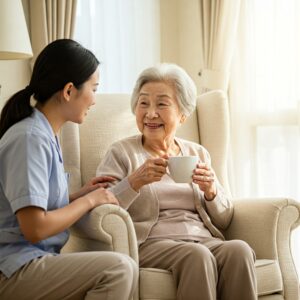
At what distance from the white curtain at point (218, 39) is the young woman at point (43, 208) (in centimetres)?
189

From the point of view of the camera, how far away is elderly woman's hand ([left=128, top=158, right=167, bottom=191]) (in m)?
2.21

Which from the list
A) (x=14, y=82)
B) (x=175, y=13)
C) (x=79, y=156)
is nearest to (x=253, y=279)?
(x=79, y=156)

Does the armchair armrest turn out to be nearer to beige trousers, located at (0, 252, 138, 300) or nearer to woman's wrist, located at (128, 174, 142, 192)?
woman's wrist, located at (128, 174, 142, 192)

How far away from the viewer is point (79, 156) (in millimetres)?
2773

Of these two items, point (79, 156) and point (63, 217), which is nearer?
point (63, 217)

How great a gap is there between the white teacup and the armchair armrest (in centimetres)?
49

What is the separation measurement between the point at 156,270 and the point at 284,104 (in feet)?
5.92

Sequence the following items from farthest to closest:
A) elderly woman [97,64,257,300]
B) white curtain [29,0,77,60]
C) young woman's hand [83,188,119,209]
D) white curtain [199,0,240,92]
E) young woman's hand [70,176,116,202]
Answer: white curtain [199,0,240,92] < white curtain [29,0,77,60] < young woman's hand [70,176,116,202] < elderly woman [97,64,257,300] < young woman's hand [83,188,119,209]

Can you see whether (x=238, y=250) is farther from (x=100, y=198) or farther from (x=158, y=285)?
(x=100, y=198)

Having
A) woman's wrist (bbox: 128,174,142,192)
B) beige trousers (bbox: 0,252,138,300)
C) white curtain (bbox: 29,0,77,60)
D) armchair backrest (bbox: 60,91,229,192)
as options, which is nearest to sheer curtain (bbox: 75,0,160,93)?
white curtain (bbox: 29,0,77,60)

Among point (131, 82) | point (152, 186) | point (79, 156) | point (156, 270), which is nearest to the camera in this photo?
point (156, 270)

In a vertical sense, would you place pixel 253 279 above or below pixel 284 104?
below

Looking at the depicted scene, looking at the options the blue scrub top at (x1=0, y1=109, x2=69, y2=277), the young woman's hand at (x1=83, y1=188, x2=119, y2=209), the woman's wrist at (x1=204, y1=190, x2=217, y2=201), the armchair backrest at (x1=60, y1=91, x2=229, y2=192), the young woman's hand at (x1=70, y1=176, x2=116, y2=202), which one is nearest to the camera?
the blue scrub top at (x1=0, y1=109, x2=69, y2=277)

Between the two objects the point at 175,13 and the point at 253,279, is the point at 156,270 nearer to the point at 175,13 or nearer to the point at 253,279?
the point at 253,279
